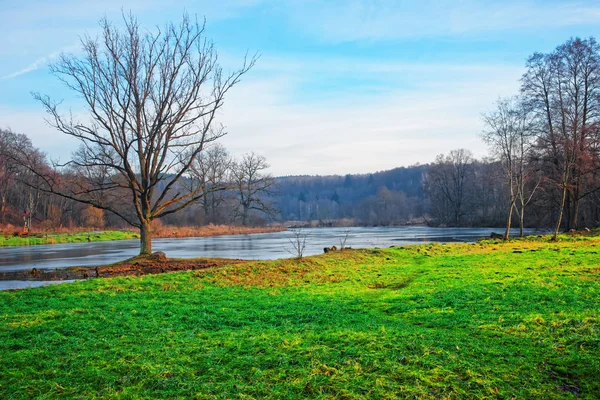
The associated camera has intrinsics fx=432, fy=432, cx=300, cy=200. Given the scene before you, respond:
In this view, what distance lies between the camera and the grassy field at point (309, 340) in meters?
4.21

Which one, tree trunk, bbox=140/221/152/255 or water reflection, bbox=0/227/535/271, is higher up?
tree trunk, bbox=140/221/152/255

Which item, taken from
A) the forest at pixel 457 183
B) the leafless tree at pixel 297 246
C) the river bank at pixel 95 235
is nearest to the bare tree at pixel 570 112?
the forest at pixel 457 183

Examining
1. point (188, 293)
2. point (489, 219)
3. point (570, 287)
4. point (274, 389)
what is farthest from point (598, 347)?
point (489, 219)

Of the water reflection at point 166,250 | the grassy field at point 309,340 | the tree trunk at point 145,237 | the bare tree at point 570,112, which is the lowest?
the water reflection at point 166,250

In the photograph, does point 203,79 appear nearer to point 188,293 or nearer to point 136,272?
point 136,272

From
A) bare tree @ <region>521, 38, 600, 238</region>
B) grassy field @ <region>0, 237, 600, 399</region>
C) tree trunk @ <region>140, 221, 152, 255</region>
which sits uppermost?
bare tree @ <region>521, 38, 600, 238</region>

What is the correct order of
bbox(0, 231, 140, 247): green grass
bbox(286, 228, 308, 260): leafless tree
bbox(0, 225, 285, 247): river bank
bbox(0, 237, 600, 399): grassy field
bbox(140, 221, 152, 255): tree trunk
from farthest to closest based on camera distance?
1. bbox(0, 225, 285, 247): river bank
2. bbox(0, 231, 140, 247): green grass
3. bbox(140, 221, 152, 255): tree trunk
4. bbox(286, 228, 308, 260): leafless tree
5. bbox(0, 237, 600, 399): grassy field

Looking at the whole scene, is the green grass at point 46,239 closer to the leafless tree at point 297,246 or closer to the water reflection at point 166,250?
the water reflection at point 166,250

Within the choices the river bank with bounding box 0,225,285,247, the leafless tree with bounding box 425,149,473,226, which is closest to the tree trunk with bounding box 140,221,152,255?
the river bank with bounding box 0,225,285,247

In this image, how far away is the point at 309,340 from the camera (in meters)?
5.68

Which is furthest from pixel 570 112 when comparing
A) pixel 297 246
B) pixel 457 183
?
pixel 457 183

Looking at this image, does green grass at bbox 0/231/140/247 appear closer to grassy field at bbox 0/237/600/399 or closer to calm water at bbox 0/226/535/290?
calm water at bbox 0/226/535/290

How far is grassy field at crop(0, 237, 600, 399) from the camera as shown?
13.8 feet

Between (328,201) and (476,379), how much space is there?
543 feet
